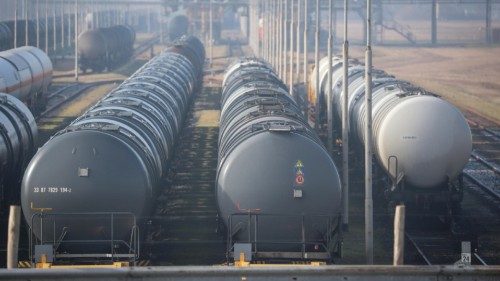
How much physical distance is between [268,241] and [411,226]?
29.8 ft

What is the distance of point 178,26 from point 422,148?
119 metres

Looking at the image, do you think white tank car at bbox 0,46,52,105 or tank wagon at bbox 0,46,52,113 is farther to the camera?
tank wagon at bbox 0,46,52,113

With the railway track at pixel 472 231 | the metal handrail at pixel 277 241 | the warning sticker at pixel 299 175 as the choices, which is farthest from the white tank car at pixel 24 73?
the warning sticker at pixel 299 175

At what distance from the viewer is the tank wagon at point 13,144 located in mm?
26328

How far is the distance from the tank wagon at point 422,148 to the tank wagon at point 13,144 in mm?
10389

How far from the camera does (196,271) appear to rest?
13.9 metres

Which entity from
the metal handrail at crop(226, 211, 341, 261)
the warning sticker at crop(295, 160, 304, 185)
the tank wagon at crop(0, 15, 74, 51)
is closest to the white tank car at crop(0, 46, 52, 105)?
the tank wagon at crop(0, 15, 74, 51)

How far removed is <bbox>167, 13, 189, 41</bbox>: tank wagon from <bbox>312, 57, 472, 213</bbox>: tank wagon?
116 meters

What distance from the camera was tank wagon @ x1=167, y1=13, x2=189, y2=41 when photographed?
143625 millimetres

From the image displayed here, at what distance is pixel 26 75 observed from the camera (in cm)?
4859

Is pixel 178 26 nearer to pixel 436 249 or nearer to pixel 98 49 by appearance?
pixel 98 49

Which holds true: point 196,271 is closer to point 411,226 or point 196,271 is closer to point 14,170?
point 14,170

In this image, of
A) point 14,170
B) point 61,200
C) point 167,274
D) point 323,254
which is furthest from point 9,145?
point 167,274

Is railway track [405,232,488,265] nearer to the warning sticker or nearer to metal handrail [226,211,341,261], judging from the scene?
metal handrail [226,211,341,261]
